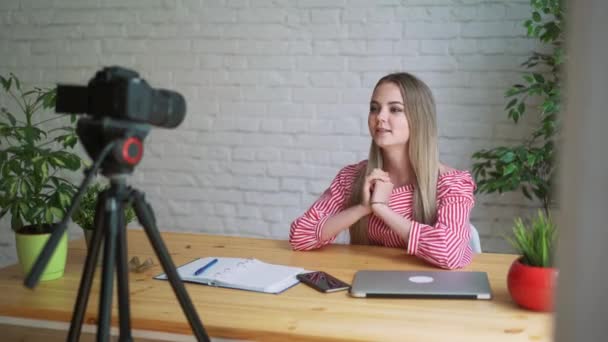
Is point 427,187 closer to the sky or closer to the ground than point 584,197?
closer to the ground

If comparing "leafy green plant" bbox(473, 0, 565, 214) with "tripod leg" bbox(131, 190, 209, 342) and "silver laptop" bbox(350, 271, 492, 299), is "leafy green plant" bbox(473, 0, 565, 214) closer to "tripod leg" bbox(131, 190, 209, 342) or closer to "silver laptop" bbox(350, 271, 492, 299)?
"silver laptop" bbox(350, 271, 492, 299)

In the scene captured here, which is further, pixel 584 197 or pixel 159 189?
pixel 159 189

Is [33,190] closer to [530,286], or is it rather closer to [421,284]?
[421,284]

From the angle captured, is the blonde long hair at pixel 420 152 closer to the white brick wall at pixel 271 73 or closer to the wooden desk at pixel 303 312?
the wooden desk at pixel 303 312

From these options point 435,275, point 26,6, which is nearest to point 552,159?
point 435,275

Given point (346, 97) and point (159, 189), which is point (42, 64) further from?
point (346, 97)

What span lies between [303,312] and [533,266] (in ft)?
1.56

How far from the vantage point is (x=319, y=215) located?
2.11 metres

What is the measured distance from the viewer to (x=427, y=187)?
81.2 inches

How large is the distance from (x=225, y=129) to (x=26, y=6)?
1317mm

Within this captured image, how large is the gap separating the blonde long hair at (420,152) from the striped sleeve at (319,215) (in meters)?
0.05

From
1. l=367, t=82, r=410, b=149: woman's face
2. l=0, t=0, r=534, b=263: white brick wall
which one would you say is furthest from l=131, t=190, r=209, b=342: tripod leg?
l=0, t=0, r=534, b=263: white brick wall

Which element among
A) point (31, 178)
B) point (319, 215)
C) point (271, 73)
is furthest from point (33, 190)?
point (271, 73)

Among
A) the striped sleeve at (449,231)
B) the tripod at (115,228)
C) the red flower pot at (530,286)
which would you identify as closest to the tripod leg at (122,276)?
the tripod at (115,228)
